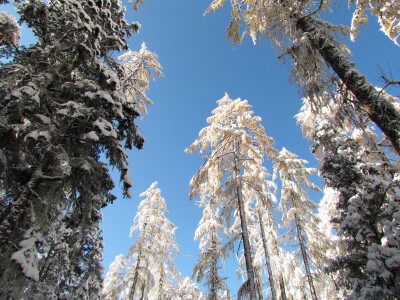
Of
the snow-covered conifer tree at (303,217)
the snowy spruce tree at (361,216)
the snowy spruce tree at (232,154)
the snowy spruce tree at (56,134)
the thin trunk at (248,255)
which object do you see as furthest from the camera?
the snow-covered conifer tree at (303,217)

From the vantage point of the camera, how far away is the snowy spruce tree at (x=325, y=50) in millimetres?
3822

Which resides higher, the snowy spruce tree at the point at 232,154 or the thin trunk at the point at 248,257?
the snowy spruce tree at the point at 232,154

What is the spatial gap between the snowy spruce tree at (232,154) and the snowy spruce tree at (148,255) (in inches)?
282

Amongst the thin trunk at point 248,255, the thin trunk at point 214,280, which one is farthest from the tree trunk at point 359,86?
the thin trunk at point 214,280

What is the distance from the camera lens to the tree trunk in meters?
3.65

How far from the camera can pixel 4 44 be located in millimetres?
6492

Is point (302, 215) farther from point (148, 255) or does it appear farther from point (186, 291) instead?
point (186, 291)

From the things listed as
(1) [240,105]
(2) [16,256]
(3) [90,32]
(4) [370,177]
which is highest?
(1) [240,105]

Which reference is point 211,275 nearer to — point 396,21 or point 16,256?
point 16,256

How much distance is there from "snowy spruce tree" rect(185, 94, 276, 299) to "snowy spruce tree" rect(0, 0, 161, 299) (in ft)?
15.3

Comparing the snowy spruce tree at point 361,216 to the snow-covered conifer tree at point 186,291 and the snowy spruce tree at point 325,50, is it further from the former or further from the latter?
the snow-covered conifer tree at point 186,291

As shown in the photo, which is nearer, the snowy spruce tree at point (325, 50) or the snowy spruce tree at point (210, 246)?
the snowy spruce tree at point (325, 50)

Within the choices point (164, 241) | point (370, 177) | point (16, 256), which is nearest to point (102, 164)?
point (16, 256)

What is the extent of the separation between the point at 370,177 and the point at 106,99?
9.25m
